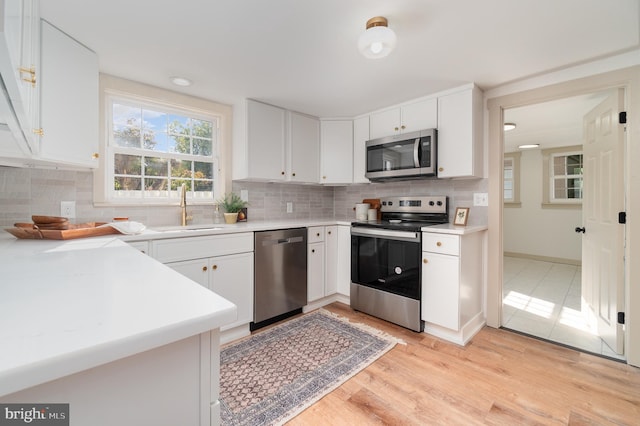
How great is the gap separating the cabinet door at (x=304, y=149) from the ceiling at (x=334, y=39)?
0.67 m

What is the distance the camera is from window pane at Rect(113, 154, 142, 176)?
234 centimetres

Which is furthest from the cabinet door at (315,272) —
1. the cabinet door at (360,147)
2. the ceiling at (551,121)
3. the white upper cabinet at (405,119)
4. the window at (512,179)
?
the window at (512,179)

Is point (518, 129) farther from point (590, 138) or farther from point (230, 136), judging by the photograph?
point (230, 136)

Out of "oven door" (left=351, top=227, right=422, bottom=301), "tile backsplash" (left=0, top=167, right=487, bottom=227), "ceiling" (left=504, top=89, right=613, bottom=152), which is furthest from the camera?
"ceiling" (left=504, top=89, right=613, bottom=152)

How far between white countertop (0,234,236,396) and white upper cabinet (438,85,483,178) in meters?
2.39

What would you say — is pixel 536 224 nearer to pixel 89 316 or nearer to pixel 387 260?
pixel 387 260

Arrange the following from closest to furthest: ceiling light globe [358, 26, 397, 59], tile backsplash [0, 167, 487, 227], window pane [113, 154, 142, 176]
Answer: ceiling light globe [358, 26, 397, 59] → tile backsplash [0, 167, 487, 227] → window pane [113, 154, 142, 176]

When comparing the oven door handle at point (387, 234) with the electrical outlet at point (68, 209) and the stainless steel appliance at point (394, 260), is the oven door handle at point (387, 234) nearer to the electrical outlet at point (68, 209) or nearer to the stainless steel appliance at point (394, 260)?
the stainless steel appliance at point (394, 260)

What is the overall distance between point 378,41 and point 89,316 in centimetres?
165

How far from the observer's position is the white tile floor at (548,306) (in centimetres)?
A: 240

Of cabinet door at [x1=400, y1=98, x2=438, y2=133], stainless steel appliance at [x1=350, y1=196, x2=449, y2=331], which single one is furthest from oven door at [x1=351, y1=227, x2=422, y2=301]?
cabinet door at [x1=400, y1=98, x2=438, y2=133]

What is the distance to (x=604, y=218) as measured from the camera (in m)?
2.29

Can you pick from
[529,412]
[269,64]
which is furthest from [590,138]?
[269,64]

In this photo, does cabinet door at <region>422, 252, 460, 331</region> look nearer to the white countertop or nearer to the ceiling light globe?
the ceiling light globe
